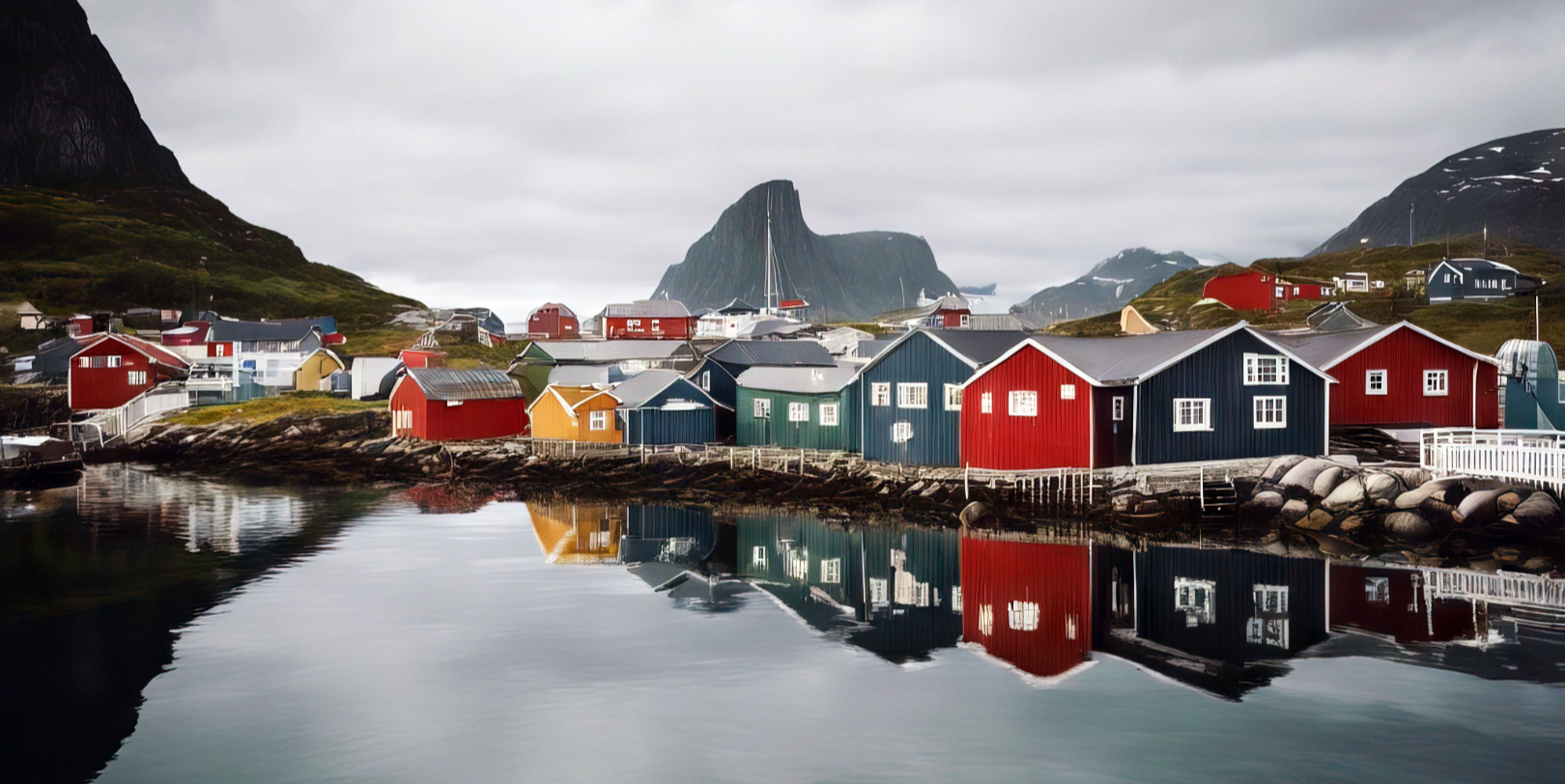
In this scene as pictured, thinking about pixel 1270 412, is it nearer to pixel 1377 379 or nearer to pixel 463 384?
pixel 1377 379

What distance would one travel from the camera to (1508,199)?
193m

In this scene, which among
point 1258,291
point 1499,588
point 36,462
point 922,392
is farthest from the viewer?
point 1258,291

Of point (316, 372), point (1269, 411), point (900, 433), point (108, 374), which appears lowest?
point (900, 433)

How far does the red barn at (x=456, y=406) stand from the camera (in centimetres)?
5306

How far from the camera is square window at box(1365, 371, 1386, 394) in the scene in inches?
1427

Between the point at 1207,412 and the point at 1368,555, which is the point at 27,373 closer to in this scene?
the point at 1207,412

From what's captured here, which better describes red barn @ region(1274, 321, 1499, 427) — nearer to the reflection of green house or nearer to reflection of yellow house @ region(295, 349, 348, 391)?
the reflection of green house

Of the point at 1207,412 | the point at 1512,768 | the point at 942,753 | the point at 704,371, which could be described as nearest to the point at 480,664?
the point at 942,753

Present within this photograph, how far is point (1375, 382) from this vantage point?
36.3 metres

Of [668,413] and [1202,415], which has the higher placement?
[668,413]

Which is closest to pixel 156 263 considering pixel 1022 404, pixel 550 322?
pixel 550 322

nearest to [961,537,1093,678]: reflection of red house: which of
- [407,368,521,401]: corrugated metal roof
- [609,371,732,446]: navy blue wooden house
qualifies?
[609,371,732,446]: navy blue wooden house

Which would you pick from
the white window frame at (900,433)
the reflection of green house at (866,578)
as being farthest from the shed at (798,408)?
the reflection of green house at (866,578)

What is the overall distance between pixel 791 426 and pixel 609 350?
1039 inches
